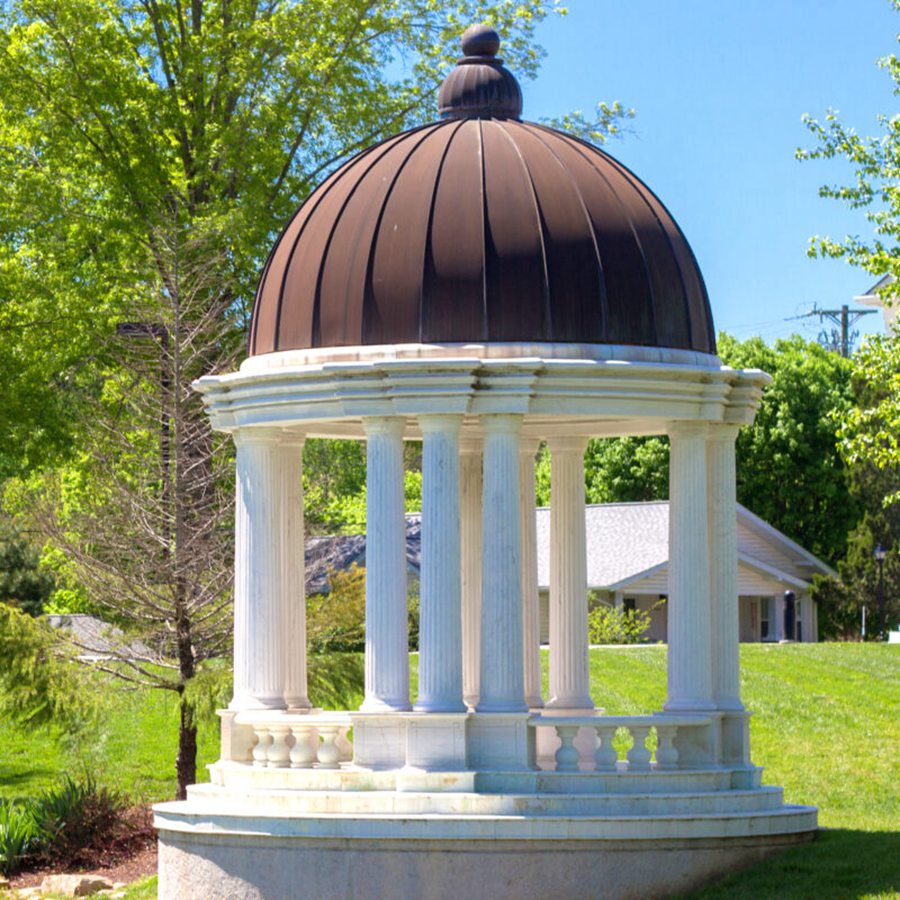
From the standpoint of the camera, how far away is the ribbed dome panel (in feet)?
69.6

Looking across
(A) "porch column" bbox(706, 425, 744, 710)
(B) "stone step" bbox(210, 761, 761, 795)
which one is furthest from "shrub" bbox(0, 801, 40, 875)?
(A) "porch column" bbox(706, 425, 744, 710)

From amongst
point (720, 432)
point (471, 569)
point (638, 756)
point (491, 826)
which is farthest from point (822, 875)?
point (471, 569)

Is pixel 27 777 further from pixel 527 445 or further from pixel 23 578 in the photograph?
pixel 23 578

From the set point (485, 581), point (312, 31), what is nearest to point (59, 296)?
point (312, 31)

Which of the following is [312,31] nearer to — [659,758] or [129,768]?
[129,768]

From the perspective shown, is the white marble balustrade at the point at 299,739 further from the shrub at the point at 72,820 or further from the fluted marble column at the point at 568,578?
the shrub at the point at 72,820

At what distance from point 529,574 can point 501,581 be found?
3.64 meters

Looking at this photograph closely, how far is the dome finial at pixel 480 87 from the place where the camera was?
2347 cm

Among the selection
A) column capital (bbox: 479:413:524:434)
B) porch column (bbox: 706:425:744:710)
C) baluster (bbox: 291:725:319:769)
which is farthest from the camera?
porch column (bbox: 706:425:744:710)

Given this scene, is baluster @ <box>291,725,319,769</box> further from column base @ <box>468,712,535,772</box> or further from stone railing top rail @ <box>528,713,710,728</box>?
stone railing top rail @ <box>528,713,710,728</box>

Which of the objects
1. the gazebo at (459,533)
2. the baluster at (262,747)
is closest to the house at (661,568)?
the gazebo at (459,533)

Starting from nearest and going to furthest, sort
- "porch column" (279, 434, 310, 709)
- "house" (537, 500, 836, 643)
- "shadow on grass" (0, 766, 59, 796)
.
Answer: "porch column" (279, 434, 310, 709) → "shadow on grass" (0, 766, 59, 796) → "house" (537, 500, 836, 643)

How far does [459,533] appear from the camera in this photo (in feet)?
68.9

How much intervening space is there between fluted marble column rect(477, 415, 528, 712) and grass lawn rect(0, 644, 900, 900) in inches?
137
